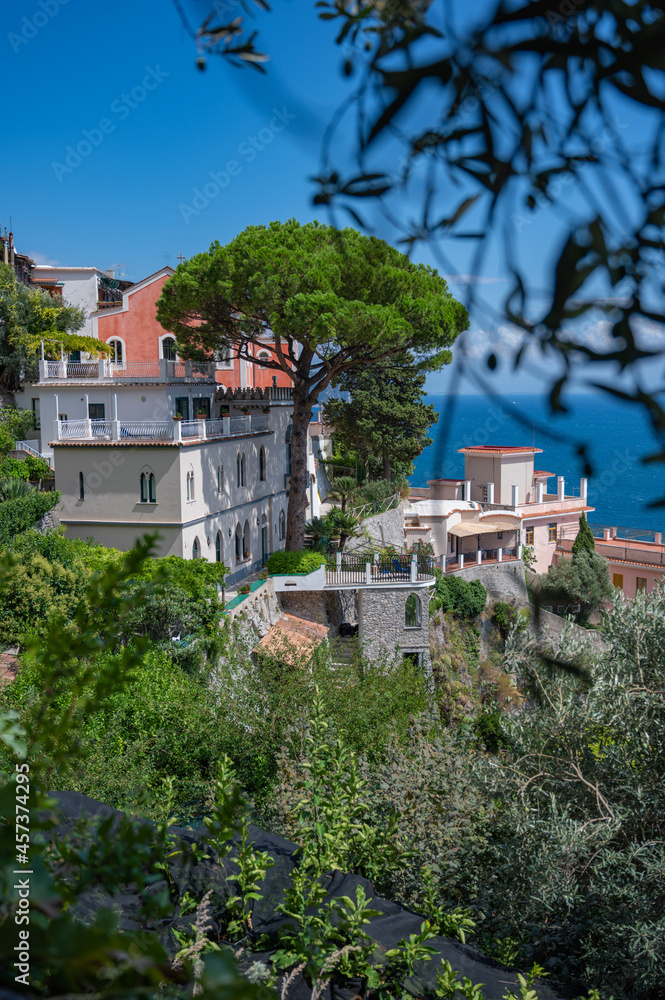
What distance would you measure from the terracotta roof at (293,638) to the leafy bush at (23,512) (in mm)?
5694

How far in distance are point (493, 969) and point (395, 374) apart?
26837 mm

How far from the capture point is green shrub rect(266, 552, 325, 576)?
19.5 m

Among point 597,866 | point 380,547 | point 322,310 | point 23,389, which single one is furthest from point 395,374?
point 597,866

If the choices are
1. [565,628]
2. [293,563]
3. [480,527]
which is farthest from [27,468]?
[480,527]

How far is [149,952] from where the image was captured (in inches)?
28.3

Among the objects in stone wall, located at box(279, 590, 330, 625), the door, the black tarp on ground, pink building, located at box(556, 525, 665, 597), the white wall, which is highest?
the white wall

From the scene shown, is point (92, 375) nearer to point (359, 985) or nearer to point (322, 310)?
point (322, 310)

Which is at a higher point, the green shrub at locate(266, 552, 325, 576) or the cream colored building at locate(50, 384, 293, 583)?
the cream colored building at locate(50, 384, 293, 583)

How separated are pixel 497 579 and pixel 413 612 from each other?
9.13 m

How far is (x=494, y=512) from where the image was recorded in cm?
3206

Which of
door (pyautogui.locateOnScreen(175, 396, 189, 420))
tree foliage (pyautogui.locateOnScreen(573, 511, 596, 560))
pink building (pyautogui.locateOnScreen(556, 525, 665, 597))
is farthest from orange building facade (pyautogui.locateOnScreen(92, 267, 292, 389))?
pink building (pyautogui.locateOnScreen(556, 525, 665, 597))

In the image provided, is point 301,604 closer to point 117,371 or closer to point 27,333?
point 117,371

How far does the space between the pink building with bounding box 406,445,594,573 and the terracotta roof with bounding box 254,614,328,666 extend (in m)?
10.3

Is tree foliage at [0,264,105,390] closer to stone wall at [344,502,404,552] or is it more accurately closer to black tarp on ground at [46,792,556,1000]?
stone wall at [344,502,404,552]
